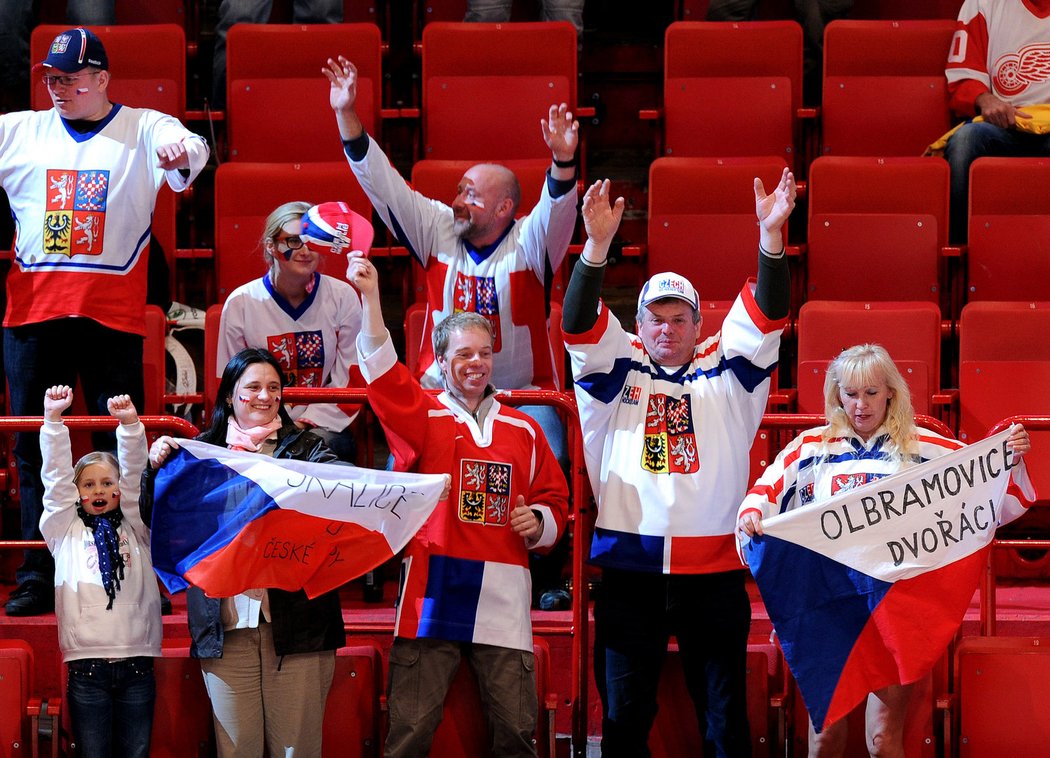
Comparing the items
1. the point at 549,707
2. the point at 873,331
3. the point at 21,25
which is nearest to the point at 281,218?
the point at 549,707

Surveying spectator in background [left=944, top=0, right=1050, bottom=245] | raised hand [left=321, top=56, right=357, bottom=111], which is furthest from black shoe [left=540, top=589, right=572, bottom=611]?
spectator in background [left=944, top=0, right=1050, bottom=245]

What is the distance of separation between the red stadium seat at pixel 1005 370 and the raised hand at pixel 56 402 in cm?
273

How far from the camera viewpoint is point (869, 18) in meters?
6.99

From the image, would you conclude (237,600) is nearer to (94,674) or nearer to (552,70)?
(94,674)

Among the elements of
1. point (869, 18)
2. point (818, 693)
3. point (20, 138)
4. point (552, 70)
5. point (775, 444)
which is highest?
point (869, 18)

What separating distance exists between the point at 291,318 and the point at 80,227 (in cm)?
70

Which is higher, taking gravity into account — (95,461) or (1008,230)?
(1008,230)

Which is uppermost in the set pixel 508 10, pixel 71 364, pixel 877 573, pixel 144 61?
pixel 508 10

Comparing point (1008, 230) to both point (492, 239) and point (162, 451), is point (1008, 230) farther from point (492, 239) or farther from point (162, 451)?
point (162, 451)

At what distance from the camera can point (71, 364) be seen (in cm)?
466

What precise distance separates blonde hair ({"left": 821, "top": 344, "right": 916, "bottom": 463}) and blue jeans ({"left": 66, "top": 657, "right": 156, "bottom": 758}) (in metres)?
1.79

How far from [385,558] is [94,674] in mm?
754

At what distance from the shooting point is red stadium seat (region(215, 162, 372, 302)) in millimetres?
5461

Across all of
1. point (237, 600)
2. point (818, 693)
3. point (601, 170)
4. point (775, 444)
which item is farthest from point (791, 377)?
point (237, 600)
